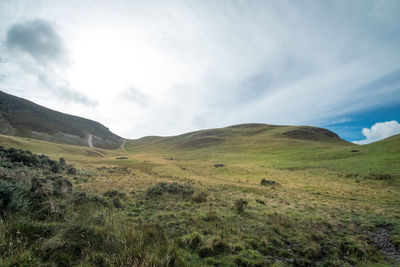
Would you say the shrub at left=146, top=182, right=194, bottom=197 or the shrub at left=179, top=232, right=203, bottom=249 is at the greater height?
the shrub at left=179, top=232, right=203, bottom=249

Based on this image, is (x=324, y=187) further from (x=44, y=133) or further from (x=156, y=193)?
(x=44, y=133)

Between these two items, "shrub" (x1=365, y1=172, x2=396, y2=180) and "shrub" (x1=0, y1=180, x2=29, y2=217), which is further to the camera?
"shrub" (x1=365, y1=172, x2=396, y2=180)

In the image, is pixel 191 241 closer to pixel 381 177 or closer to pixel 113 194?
pixel 113 194

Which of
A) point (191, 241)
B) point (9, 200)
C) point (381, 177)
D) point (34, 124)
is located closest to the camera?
point (9, 200)

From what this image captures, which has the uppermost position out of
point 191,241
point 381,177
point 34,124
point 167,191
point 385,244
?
point 34,124

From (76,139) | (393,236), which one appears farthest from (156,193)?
(76,139)

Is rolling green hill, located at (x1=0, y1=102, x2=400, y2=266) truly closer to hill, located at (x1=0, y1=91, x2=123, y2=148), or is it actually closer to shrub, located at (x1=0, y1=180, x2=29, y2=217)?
shrub, located at (x1=0, y1=180, x2=29, y2=217)

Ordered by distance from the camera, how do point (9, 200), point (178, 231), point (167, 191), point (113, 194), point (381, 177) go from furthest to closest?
point (381, 177), point (167, 191), point (113, 194), point (178, 231), point (9, 200)

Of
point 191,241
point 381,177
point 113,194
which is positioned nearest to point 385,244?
point 191,241

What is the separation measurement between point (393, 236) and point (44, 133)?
460 ft

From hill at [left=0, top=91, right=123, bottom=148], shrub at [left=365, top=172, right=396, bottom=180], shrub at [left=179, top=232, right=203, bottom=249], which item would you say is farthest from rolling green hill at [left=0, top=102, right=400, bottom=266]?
hill at [left=0, top=91, right=123, bottom=148]

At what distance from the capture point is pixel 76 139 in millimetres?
120688

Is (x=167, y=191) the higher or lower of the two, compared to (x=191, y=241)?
lower

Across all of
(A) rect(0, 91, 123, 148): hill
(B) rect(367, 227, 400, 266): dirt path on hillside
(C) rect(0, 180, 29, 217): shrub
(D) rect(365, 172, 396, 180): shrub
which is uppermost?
(A) rect(0, 91, 123, 148): hill
